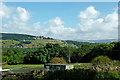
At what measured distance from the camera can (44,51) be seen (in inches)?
839

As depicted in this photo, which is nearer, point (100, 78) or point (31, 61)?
point (100, 78)

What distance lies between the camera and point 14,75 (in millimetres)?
4988

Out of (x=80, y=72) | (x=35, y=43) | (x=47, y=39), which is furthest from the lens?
(x=35, y=43)

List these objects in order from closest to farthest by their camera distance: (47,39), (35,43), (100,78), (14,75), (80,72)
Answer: (100,78) → (80,72) → (14,75) → (47,39) → (35,43)

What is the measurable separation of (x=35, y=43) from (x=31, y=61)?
67.9 feet

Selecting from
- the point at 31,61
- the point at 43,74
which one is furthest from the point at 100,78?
the point at 31,61

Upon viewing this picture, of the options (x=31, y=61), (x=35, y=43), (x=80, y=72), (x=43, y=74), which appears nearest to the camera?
(x=80, y=72)

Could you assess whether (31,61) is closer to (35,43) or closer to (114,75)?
(114,75)

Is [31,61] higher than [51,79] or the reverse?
the reverse

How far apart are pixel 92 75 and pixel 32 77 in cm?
152

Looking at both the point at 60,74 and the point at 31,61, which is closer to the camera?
the point at 60,74

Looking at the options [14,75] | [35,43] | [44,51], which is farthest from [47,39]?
[14,75]

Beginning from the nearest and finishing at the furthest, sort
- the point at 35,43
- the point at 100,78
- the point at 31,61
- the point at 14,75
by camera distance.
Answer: the point at 100,78, the point at 14,75, the point at 31,61, the point at 35,43

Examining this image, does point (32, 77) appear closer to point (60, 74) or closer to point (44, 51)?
point (60, 74)
